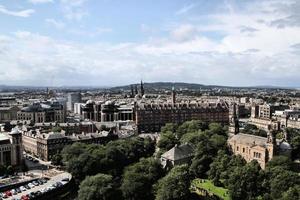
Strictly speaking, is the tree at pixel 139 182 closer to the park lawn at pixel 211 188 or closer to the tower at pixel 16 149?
the park lawn at pixel 211 188

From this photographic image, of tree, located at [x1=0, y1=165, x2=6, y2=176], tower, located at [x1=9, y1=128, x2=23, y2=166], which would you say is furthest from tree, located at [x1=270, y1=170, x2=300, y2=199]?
tower, located at [x1=9, y1=128, x2=23, y2=166]

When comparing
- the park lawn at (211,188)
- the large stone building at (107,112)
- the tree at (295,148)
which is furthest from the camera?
the large stone building at (107,112)

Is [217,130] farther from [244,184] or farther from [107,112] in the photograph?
[107,112]

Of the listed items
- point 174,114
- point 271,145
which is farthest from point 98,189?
point 174,114

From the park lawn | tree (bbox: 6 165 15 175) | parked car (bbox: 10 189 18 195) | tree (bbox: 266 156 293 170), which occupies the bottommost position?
the park lawn

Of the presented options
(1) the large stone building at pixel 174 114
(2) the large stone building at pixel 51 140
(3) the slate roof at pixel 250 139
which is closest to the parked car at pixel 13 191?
(2) the large stone building at pixel 51 140

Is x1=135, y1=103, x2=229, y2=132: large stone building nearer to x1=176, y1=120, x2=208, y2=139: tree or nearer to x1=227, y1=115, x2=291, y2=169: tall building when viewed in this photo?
x1=176, y1=120, x2=208, y2=139: tree

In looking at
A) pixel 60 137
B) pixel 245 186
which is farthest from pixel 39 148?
pixel 245 186
